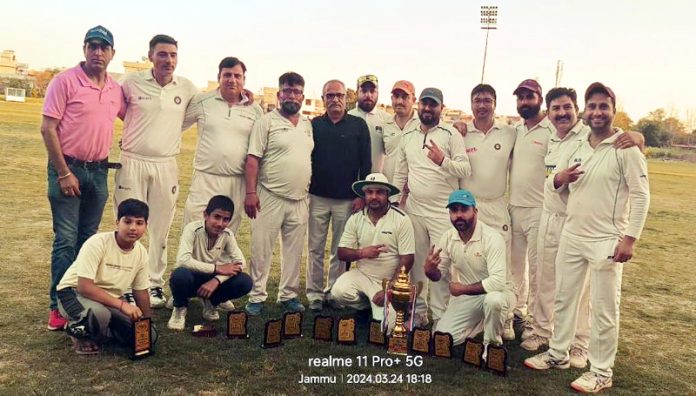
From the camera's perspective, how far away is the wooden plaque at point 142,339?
3832mm

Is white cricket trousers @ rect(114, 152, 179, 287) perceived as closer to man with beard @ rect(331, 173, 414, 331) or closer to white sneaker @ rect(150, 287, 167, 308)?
white sneaker @ rect(150, 287, 167, 308)

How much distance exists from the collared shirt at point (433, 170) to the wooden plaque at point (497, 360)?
59.1 inches

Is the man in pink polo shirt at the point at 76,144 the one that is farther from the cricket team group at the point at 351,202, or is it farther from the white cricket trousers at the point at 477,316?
the white cricket trousers at the point at 477,316

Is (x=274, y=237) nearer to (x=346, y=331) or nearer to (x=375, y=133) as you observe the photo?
(x=346, y=331)

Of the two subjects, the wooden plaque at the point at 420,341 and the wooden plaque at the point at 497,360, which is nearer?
the wooden plaque at the point at 497,360

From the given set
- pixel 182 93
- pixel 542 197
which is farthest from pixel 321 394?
Answer: pixel 182 93

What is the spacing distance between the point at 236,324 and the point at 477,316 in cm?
209

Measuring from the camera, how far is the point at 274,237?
5328 millimetres

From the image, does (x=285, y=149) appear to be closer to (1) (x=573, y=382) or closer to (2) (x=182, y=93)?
(2) (x=182, y=93)

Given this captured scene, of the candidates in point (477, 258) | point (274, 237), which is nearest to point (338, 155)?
point (274, 237)

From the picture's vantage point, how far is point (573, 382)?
385 cm

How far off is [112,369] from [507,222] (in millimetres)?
3565

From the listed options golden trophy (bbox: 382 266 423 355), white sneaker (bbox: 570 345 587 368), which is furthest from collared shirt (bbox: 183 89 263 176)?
white sneaker (bbox: 570 345 587 368)

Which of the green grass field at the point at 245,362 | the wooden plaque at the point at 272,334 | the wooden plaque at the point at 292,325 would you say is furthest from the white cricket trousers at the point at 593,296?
the wooden plaque at the point at 272,334
